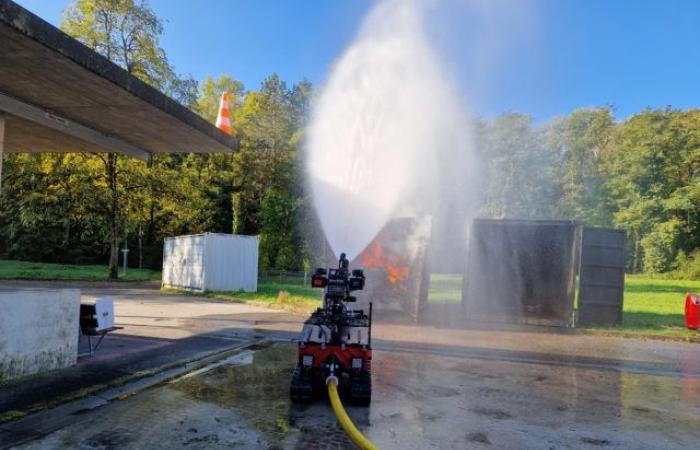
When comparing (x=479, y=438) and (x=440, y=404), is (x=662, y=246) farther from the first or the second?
(x=479, y=438)

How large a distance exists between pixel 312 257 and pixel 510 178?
22091 mm

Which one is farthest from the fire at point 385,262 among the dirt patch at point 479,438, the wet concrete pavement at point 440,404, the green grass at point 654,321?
the dirt patch at point 479,438

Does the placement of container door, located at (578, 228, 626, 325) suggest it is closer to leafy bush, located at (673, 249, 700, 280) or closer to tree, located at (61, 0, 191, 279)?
tree, located at (61, 0, 191, 279)

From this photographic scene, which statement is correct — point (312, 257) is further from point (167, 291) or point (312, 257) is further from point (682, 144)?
point (682, 144)

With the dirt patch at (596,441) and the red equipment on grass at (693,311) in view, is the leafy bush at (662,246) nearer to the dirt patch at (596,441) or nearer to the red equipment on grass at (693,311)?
the red equipment on grass at (693,311)

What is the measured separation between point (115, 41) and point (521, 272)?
83.0ft

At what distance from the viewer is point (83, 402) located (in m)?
6.27

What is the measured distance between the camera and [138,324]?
1302 cm

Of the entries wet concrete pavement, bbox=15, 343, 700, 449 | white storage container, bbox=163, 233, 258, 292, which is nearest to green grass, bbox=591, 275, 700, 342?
wet concrete pavement, bbox=15, 343, 700, 449

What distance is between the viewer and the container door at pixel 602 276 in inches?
615

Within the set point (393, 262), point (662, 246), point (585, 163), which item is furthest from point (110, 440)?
point (585, 163)

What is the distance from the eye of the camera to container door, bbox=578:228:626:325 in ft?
51.3

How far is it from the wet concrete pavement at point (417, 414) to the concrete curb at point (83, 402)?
0.21 m

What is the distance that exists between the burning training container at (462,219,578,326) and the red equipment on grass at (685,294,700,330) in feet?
11.2
